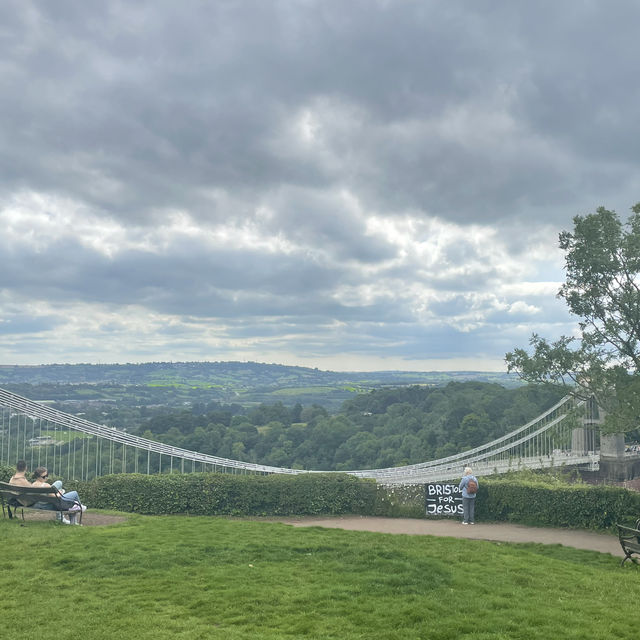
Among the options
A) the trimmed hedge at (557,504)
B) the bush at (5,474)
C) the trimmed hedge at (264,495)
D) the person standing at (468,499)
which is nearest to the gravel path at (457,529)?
the person standing at (468,499)

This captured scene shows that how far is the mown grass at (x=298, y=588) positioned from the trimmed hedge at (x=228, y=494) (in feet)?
14.9

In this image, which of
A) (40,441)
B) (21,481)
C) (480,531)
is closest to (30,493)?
(21,481)

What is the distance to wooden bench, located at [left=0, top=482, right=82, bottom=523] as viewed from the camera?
936cm

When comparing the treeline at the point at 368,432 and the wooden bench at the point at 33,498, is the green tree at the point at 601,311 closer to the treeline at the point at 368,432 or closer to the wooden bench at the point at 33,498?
the wooden bench at the point at 33,498

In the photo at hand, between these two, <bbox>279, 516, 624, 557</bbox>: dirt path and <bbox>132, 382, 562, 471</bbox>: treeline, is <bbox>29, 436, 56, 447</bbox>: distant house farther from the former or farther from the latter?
<bbox>132, 382, 562, 471</bbox>: treeline

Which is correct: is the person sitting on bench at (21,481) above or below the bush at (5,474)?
above

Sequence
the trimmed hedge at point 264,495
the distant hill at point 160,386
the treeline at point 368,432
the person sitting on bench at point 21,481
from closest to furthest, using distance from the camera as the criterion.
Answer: the person sitting on bench at point 21,481 < the trimmed hedge at point 264,495 < the treeline at point 368,432 < the distant hill at point 160,386

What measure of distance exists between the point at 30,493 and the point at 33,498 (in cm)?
12

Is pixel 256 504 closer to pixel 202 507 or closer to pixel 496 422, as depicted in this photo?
pixel 202 507

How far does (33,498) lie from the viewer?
9.55 meters

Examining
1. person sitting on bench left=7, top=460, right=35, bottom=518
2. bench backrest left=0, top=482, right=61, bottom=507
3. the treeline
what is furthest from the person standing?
the treeline

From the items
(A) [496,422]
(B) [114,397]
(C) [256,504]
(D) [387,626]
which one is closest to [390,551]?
(D) [387,626]

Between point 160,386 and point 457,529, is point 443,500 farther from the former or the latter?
point 160,386

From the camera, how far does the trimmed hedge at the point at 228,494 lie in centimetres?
1345
